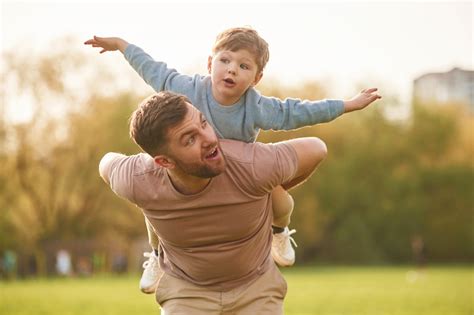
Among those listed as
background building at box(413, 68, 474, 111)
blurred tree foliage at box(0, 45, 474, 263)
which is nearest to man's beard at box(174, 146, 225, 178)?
blurred tree foliage at box(0, 45, 474, 263)

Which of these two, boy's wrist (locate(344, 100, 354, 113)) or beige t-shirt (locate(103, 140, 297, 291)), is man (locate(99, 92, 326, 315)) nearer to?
beige t-shirt (locate(103, 140, 297, 291))

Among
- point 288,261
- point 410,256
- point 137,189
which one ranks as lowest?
point 410,256

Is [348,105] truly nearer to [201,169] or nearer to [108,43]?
[201,169]

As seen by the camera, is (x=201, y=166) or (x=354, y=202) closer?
(x=201, y=166)

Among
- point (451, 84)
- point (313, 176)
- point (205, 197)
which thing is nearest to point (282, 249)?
point (205, 197)

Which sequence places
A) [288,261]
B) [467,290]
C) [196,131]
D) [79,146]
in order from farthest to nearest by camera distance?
[79,146]
[467,290]
[288,261]
[196,131]

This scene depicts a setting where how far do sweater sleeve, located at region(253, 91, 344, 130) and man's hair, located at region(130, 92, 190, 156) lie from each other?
0.51 metres

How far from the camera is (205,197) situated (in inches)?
188

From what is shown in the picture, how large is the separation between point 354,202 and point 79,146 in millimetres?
16254

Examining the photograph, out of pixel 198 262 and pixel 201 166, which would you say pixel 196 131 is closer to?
pixel 201 166

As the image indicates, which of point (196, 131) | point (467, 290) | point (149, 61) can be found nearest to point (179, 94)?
point (196, 131)

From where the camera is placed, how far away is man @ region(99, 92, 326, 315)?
4.60m

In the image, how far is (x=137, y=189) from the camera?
4836mm

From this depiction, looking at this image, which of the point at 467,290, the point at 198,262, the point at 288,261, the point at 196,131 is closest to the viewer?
the point at 196,131
